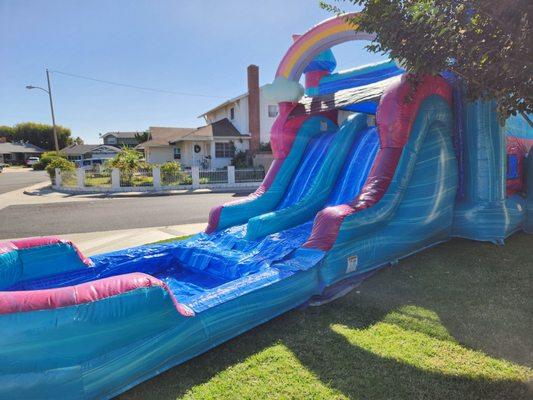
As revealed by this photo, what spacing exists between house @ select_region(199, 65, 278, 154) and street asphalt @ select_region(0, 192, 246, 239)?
10.6 metres

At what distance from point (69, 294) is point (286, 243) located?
302cm

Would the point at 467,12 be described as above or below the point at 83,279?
above

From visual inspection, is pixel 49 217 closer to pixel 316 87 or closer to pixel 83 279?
pixel 83 279

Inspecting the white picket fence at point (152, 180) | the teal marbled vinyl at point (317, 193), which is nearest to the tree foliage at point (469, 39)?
the teal marbled vinyl at point (317, 193)

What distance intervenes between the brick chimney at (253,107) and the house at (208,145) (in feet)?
1.75

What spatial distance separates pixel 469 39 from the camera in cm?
283

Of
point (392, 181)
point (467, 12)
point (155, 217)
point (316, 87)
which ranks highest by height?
point (316, 87)

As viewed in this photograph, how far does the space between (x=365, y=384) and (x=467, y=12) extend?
2961 mm

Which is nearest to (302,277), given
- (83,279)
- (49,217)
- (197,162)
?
(83,279)

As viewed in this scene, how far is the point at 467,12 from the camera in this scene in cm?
275

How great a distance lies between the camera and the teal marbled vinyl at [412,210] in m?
4.55

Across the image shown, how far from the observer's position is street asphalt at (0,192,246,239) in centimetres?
956

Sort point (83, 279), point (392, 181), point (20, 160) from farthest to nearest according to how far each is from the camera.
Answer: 1. point (20, 160)
2. point (392, 181)
3. point (83, 279)

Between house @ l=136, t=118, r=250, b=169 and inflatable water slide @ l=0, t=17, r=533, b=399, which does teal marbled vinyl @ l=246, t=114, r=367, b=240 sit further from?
house @ l=136, t=118, r=250, b=169
